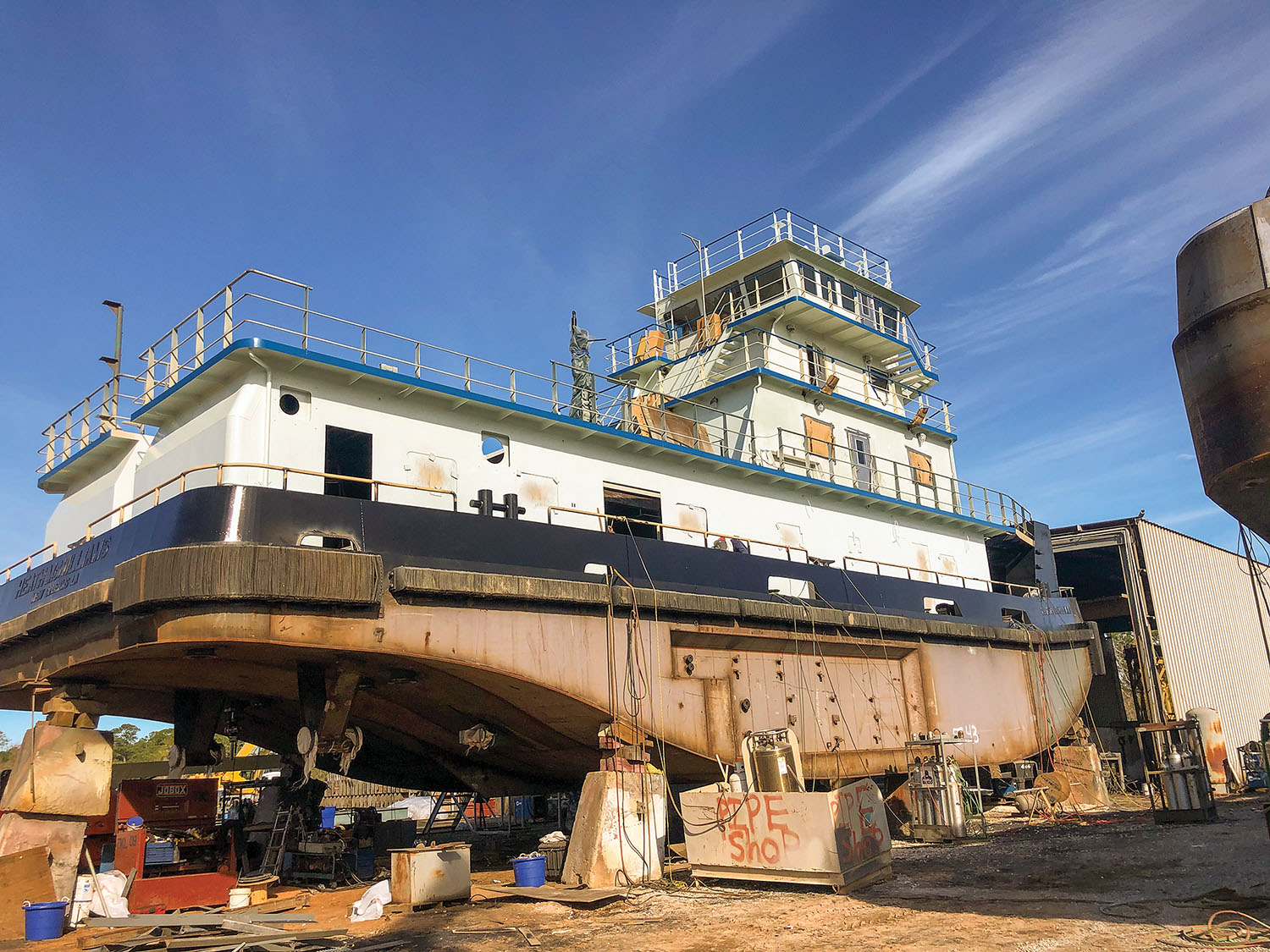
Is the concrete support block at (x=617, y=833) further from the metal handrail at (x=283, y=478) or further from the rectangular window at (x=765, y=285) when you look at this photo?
the rectangular window at (x=765, y=285)

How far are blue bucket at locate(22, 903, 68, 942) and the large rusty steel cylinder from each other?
982 cm

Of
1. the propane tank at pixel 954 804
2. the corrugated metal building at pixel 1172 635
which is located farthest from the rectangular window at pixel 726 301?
the corrugated metal building at pixel 1172 635

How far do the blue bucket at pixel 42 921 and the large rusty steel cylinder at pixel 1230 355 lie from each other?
9823mm

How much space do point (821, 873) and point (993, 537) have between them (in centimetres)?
1266

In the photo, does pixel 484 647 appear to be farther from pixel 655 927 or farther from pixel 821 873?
pixel 821 873

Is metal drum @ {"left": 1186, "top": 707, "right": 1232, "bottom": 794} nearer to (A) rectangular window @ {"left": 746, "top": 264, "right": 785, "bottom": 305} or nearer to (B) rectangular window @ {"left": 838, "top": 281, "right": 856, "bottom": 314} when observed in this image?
(B) rectangular window @ {"left": 838, "top": 281, "right": 856, "bottom": 314}

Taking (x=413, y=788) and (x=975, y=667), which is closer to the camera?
(x=413, y=788)

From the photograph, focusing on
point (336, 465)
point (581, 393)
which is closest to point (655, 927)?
point (336, 465)

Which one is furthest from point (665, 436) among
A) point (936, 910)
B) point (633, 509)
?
point (936, 910)

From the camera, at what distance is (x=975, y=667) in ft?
54.3

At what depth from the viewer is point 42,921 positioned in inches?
323

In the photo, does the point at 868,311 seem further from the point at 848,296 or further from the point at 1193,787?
the point at 1193,787

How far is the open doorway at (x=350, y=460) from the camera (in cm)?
1040

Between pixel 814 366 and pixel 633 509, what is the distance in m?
6.72
